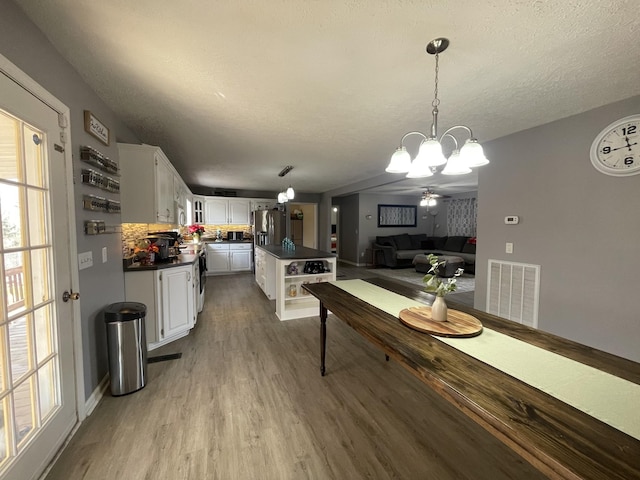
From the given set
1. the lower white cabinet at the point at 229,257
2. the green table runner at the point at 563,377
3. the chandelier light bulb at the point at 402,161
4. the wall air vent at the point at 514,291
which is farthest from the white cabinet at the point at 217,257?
the green table runner at the point at 563,377

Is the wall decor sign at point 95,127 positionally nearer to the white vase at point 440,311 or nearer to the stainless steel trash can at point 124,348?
the stainless steel trash can at point 124,348

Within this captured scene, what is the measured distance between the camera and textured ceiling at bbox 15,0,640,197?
1346mm

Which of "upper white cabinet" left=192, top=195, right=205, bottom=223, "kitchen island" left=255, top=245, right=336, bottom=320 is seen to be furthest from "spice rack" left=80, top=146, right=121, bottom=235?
"upper white cabinet" left=192, top=195, right=205, bottom=223

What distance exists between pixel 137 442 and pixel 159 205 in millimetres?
2187

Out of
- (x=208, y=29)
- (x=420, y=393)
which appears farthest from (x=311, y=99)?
(x=420, y=393)

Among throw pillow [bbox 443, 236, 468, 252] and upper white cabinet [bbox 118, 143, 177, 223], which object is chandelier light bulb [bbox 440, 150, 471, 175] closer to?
upper white cabinet [bbox 118, 143, 177, 223]

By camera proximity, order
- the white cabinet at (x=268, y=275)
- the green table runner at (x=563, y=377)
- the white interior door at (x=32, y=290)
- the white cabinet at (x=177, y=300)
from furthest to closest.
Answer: the white cabinet at (x=268, y=275) < the white cabinet at (x=177, y=300) < the white interior door at (x=32, y=290) < the green table runner at (x=563, y=377)

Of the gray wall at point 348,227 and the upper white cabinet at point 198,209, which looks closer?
the upper white cabinet at point 198,209

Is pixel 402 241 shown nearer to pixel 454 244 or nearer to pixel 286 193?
pixel 454 244

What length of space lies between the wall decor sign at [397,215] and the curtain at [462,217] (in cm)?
120

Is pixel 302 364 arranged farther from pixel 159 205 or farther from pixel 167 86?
pixel 167 86

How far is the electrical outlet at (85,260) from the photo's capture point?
1.85 meters

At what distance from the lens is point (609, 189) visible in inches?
94.0

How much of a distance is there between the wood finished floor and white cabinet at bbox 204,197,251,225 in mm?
4920
